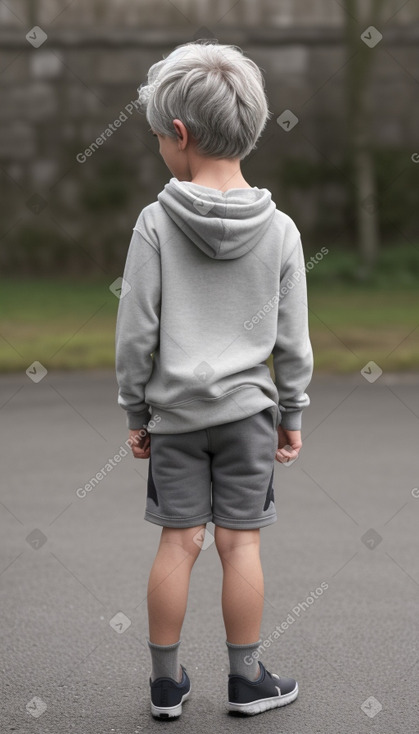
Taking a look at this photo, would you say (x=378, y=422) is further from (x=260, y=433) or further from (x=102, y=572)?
(x=260, y=433)

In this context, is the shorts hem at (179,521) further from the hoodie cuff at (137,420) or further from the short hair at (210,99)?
the short hair at (210,99)

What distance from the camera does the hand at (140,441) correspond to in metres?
2.77

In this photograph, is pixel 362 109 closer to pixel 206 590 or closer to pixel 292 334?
pixel 206 590

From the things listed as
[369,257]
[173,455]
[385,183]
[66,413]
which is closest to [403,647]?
[173,455]

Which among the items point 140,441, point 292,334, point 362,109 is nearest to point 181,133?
point 292,334

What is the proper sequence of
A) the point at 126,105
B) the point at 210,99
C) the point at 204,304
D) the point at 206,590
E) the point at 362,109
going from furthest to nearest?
the point at 126,105
the point at 362,109
the point at 206,590
the point at 204,304
the point at 210,99

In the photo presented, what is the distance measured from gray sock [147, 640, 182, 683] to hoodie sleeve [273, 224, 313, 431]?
65cm

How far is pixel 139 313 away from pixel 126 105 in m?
13.2

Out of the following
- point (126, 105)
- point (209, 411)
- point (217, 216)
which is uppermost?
point (217, 216)

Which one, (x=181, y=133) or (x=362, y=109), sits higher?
(x=181, y=133)

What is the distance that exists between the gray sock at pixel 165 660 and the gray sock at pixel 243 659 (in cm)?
14

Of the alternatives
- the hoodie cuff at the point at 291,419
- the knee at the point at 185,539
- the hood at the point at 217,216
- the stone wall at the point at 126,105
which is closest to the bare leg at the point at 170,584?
the knee at the point at 185,539

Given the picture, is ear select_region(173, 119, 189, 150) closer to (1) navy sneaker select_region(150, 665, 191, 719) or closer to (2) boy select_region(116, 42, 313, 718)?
(2) boy select_region(116, 42, 313, 718)

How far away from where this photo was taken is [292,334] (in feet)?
8.94
